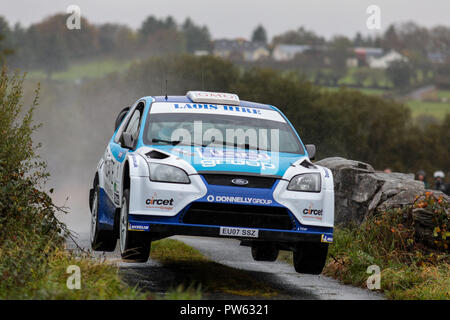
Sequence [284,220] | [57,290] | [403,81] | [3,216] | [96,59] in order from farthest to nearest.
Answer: [403,81]
[96,59]
[3,216]
[284,220]
[57,290]

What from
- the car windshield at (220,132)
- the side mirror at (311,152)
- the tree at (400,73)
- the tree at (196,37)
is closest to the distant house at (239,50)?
the tree at (196,37)

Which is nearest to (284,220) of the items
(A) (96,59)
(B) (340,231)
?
(B) (340,231)

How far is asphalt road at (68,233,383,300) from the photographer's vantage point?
8.73 meters

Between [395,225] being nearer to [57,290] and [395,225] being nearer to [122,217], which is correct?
[122,217]

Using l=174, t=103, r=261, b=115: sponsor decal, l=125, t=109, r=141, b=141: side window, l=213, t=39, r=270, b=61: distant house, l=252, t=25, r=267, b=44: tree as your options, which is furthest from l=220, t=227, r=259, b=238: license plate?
l=252, t=25, r=267, b=44: tree

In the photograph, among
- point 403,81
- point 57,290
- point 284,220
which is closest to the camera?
point 57,290

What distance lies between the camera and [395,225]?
11422 mm

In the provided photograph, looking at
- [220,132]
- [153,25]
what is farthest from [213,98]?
[153,25]

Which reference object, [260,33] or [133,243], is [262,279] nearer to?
[133,243]

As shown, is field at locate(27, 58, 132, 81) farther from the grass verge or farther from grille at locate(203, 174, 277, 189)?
grille at locate(203, 174, 277, 189)

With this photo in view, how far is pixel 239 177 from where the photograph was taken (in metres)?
8.57

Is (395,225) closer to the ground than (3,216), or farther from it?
closer to the ground

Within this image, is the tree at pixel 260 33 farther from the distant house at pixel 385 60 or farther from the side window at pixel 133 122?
the side window at pixel 133 122
